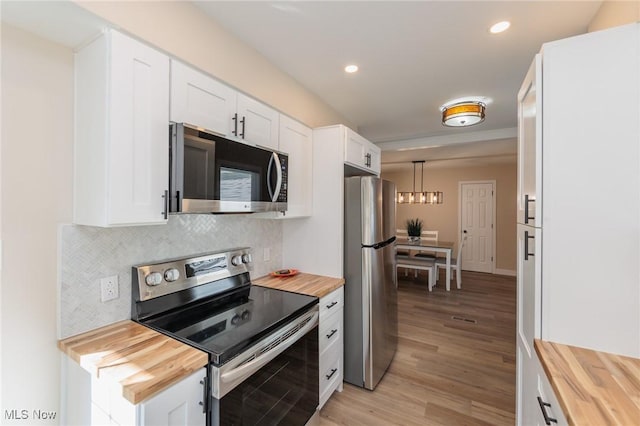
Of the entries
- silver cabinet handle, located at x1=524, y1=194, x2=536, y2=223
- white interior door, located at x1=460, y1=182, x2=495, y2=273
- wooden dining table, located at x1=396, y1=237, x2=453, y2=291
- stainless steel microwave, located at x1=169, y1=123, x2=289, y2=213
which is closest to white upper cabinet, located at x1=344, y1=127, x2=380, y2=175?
stainless steel microwave, located at x1=169, y1=123, x2=289, y2=213

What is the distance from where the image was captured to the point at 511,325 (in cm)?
359

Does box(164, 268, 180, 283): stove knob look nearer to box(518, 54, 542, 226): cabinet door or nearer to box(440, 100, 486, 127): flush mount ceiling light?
box(518, 54, 542, 226): cabinet door

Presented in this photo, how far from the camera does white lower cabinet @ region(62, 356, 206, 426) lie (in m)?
0.97

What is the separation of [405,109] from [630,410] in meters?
2.85

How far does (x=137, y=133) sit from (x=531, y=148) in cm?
179

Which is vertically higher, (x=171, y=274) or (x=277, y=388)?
(x=171, y=274)

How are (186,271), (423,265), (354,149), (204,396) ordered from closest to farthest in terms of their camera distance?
1. (204,396)
2. (186,271)
3. (354,149)
4. (423,265)

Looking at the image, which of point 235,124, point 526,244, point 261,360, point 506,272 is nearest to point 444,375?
point 526,244

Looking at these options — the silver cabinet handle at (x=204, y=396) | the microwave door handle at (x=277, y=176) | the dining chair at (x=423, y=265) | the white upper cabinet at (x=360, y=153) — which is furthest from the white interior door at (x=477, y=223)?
the silver cabinet handle at (x=204, y=396)

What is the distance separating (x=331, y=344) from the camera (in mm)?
2135

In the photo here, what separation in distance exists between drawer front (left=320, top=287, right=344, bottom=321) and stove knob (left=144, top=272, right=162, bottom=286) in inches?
40.9

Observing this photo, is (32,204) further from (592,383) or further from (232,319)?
(592,383)

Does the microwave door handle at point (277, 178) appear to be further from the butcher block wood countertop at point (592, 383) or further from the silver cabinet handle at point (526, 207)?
the butcher block wood countertop at point (592, 383)

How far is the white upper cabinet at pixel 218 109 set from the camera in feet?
4.54
